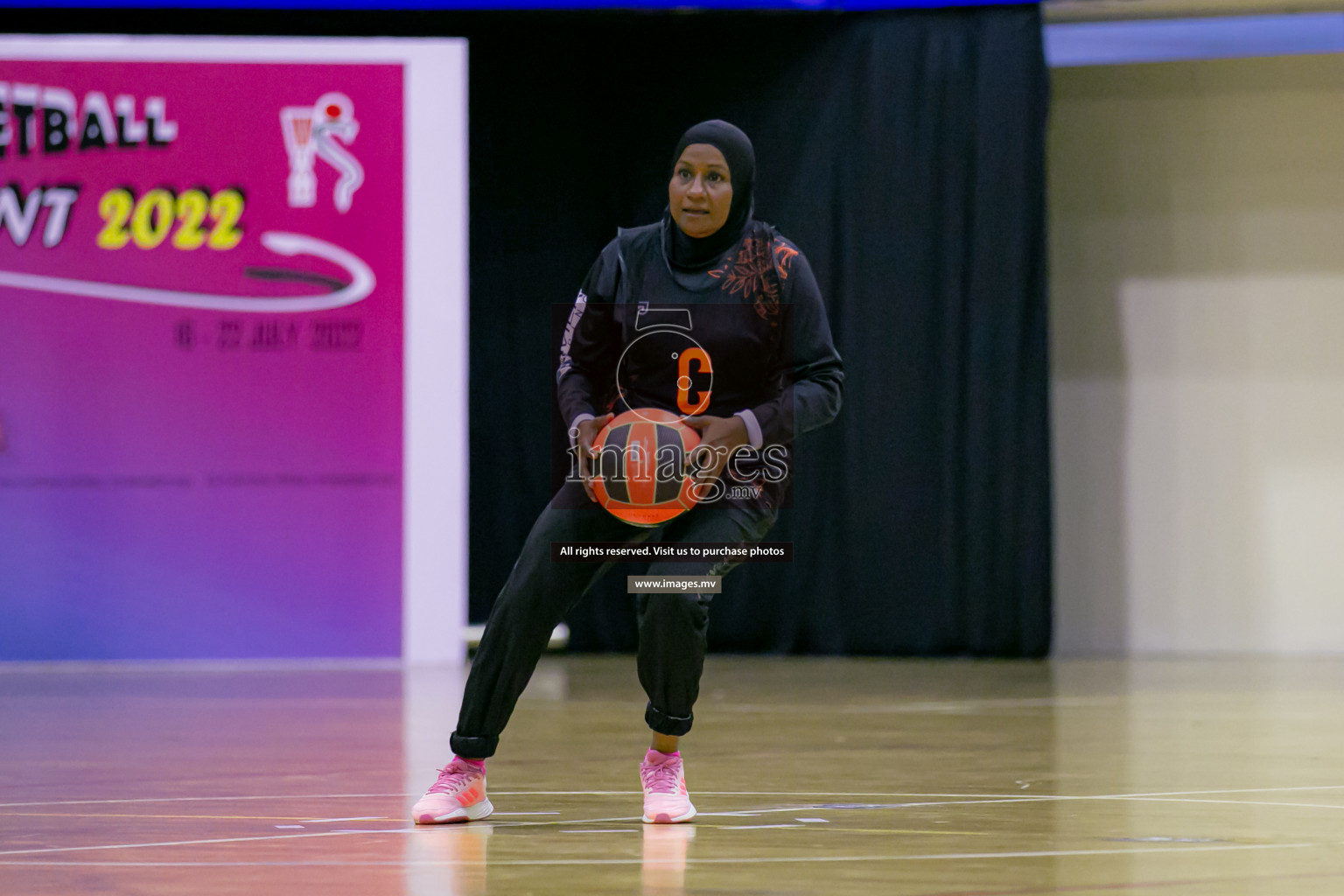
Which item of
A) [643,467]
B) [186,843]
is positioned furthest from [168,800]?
[643,467]

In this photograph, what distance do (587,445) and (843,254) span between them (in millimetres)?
4335

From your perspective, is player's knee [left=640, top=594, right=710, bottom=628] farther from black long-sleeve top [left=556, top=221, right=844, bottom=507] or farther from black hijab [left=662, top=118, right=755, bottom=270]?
black hijab [left=662, top=118, right=755, bottom=270]

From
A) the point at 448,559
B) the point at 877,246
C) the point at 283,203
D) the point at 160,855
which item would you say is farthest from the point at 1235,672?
the point at 160,855

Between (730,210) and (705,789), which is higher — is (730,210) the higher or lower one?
the higher one

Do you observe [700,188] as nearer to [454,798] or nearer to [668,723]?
[668,723]

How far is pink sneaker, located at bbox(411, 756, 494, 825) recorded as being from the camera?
2537mm

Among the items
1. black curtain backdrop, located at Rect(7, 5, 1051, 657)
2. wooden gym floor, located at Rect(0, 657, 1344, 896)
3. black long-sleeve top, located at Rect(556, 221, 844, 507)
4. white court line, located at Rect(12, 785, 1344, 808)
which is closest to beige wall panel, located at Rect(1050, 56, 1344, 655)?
black curtain backdrop, located at Rect(7, 5, 1051, 657)

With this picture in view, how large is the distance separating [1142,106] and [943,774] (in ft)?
15.3

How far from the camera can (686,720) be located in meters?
2.58

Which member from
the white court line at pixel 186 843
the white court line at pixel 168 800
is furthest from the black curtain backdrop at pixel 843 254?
the white court line at pixel 186 843

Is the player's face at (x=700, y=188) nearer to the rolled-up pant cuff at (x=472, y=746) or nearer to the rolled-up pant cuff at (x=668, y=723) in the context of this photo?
the rolled-up pant cuff at (x=668, y=723)

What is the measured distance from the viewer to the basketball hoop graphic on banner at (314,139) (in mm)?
5672

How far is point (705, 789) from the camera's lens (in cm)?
300

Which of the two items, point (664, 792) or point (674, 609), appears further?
point (664, 792)
